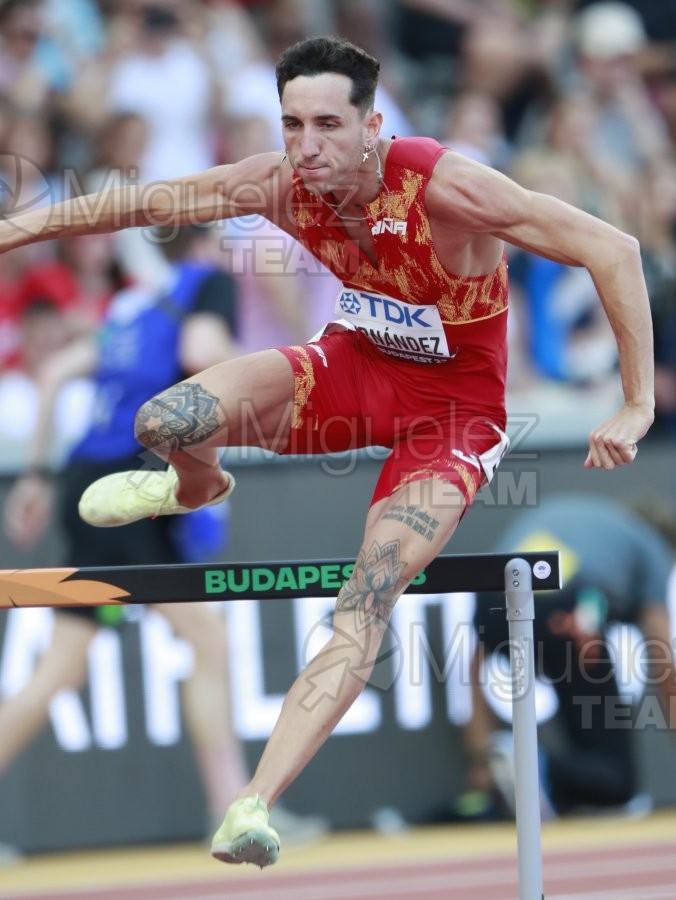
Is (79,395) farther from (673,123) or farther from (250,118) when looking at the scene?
(673,123)

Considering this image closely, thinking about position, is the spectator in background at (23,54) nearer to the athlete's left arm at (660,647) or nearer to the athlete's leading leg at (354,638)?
the athlete's left arm at (660,647)

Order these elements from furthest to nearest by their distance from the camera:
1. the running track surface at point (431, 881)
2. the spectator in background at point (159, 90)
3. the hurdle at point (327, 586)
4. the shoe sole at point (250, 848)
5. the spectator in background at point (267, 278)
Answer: the spectator in background at point (159, 90) < the spectator in background at point (267, 278) < the running track surface at point (431, 881) < the hurdle at point (327, 586) < the shoe sole at point (250, 848)

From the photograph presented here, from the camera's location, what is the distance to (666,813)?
23.0 ft

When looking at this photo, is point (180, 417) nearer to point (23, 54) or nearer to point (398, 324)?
point (398, 324)

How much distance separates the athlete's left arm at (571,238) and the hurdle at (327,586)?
0.46 metres

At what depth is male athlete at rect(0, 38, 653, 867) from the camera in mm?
3963

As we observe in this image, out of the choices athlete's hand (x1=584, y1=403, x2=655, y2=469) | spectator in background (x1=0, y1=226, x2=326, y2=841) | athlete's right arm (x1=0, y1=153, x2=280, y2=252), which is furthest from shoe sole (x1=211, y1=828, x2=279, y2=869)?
spectator in background (x1=0, y1=226, x2=326, y2=841)

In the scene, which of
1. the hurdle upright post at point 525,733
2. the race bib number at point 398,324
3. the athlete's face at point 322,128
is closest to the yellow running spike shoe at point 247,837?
the hurdle upright post at point 525,733

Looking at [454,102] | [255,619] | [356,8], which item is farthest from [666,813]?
[356,8]

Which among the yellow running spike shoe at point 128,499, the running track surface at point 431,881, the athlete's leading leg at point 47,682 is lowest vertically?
the running track surface at point 431,881

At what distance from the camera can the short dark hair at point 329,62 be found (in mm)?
3963

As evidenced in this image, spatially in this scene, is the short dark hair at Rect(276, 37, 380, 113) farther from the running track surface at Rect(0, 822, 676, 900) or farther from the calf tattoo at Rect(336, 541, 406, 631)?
the running track surface at Rect(0, 822, 676, 900)

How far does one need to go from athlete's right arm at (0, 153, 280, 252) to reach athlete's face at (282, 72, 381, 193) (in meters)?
0.39

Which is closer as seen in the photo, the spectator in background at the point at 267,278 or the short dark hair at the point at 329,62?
the short dark hair at the point at 329,62
